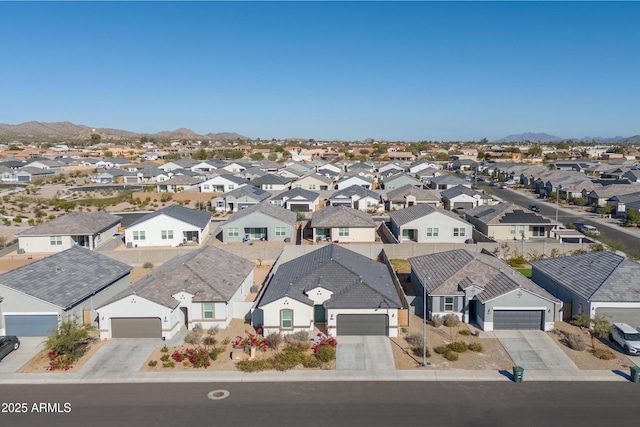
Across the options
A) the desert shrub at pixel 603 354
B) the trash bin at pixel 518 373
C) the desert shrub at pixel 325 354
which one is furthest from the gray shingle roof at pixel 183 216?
the desert shrub at pixel 603 354

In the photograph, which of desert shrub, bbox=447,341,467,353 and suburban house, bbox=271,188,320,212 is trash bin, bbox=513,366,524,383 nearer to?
desert shrub, bbox=447,341,467,353

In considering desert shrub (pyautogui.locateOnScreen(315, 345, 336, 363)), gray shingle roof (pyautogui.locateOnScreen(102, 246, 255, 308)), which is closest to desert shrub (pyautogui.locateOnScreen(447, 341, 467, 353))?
desert shrub (pyautogui.locateOnScreen(315, 345, 336, 363))

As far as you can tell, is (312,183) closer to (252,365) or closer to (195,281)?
(195,281)

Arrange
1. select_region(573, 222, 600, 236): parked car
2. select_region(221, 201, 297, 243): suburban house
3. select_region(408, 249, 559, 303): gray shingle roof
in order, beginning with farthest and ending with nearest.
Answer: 1. select_region(573, 222, 600, 236): parked car
2. select_region(221, 201, 297, 243): suburban house
3. select_region(408, 249, 559, 303): gray shingle roof

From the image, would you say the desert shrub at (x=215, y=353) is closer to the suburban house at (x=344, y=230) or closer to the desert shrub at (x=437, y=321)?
the desert shrub at (x=437, y=321)

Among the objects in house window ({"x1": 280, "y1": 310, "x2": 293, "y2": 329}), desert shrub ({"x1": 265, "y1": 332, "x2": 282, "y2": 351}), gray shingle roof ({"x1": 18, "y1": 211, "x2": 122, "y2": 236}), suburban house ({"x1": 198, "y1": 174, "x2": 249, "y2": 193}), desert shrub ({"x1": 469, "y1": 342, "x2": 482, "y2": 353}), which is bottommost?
desert shrub ({"x1": 469, "y1": 342, "x2": 482, "y2": 353})

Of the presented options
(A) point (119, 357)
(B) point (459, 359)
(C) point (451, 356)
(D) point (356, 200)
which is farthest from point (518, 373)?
(D) point (356, 200)
